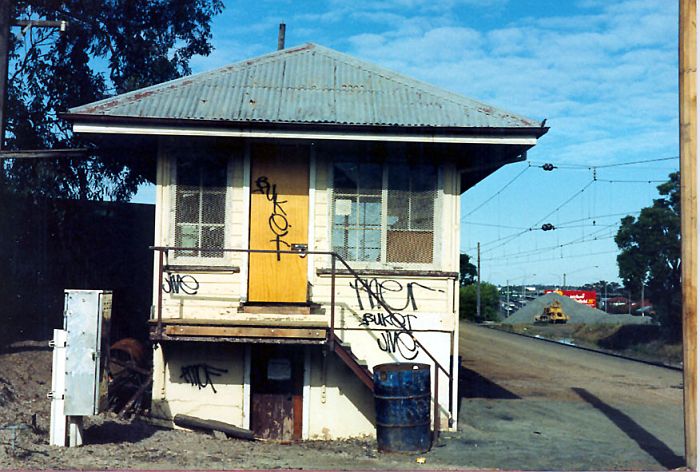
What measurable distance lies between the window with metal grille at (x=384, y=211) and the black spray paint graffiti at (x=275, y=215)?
2.57 ft

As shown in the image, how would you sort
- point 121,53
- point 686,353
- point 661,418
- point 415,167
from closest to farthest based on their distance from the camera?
1. point 686,353
2. point 415,167
3. point 661,418
4. point 121,53

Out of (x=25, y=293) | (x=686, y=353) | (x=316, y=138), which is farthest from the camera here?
(x=25, y=293)

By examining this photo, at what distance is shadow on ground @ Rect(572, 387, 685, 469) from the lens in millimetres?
10273

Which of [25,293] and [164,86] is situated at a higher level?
[164,86]

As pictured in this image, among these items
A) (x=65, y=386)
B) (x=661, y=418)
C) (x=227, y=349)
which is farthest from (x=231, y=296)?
(x=661, y=418)

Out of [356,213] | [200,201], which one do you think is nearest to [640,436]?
[356,213]

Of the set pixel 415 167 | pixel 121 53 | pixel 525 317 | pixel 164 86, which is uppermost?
pixel 121 53

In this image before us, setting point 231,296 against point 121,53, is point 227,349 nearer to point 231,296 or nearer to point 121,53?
point 231,296

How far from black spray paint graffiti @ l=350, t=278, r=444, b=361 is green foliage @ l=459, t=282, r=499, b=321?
68.9m

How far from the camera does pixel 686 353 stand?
934 centimetres

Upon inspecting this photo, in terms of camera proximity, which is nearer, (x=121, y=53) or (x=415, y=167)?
(x=415, y=167)

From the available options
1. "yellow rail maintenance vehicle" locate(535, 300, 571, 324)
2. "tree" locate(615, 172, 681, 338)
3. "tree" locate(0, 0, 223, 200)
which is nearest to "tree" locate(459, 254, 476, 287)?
"yellow rail maintenance vehicle" locate(535, 300, 571, 324)

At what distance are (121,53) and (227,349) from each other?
495 inches

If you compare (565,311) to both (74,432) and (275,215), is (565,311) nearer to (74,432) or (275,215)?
(275,215)
